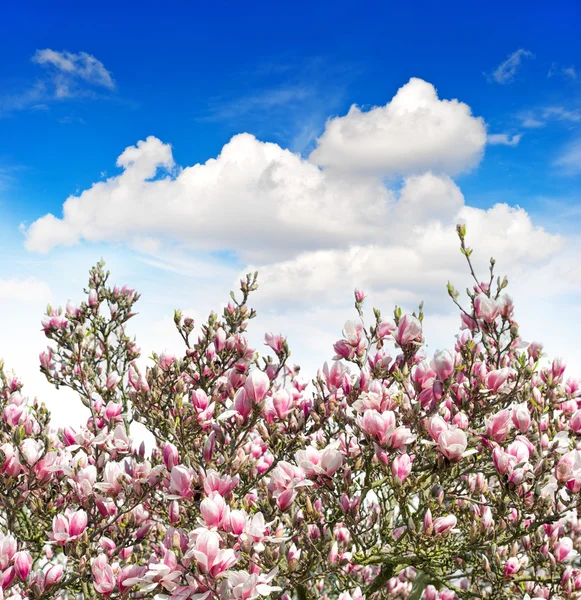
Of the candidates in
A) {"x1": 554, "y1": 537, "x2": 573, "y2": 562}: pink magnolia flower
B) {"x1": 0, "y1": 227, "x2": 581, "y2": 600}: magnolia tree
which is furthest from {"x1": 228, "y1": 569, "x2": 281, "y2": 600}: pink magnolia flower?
{"x1": 554, "y1": 537, "x2": 573, "y2": 562}: pink magnolia flower

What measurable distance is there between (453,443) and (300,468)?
0.88 meters

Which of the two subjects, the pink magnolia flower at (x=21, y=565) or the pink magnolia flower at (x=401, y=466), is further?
the pink magnolia flower at (x=21, y=565)

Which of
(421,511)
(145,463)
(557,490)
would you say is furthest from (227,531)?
(557,490)

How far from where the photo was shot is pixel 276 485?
11.9 ft

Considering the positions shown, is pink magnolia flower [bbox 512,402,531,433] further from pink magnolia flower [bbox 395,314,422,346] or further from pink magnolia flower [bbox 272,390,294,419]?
pink magnolia flower [bbox 272,390,294,419]

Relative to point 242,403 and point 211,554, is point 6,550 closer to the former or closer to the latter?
point 211,554

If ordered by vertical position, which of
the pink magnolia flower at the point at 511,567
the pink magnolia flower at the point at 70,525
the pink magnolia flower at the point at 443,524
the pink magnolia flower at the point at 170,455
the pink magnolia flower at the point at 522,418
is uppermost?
the pink magnolia flower at the point at 522,418

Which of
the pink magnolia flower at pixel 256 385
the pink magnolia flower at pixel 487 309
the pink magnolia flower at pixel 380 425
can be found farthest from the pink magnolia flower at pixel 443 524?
the pink magnolia flower at pixel 487 309

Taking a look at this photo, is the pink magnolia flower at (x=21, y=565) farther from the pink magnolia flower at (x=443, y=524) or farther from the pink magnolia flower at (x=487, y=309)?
the pink magnolia flower at (x=487, y=309)

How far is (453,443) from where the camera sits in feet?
10.7

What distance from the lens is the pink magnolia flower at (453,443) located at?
10.6ft

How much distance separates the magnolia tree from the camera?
338 centimetres

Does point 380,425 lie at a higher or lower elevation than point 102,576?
higher

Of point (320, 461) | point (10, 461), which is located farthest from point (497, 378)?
point (10, 461)
